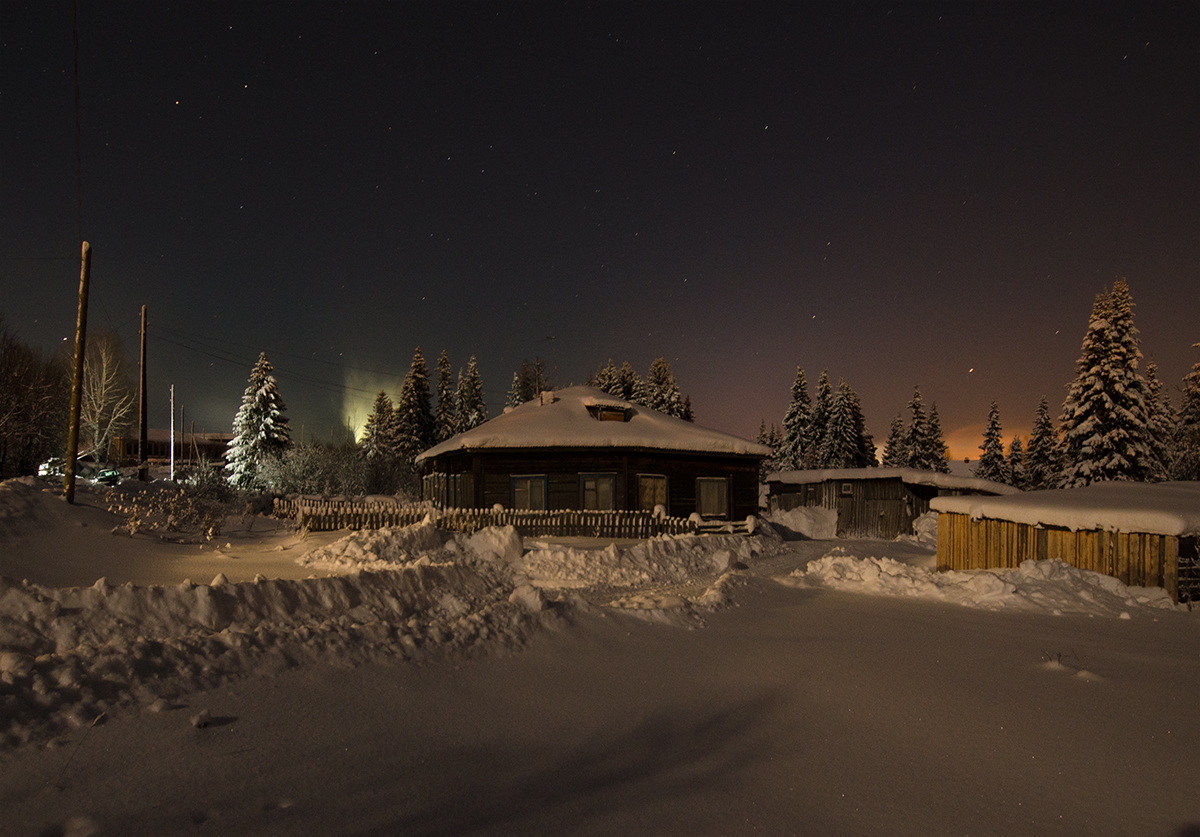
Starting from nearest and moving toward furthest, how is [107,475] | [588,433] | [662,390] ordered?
[588,433] → [107,475] → [662,390]

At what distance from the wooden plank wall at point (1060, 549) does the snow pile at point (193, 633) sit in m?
10.5

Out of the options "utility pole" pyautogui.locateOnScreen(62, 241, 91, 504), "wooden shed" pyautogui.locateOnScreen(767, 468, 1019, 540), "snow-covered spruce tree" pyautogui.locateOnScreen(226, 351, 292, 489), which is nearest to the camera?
"utility pole" pyautogui.locateOnScreen(62, 241, 91, 504)

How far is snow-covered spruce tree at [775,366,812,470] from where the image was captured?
5578 cm

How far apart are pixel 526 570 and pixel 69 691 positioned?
33.8ft

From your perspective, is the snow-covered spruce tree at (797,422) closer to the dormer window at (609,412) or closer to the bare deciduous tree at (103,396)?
the dormer window at (609,412)

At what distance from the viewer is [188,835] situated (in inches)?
129

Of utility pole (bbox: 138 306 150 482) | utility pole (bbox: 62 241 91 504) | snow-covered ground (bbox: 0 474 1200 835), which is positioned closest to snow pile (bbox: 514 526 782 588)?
snow-covered ground (bbox: 0 474 1200 835)

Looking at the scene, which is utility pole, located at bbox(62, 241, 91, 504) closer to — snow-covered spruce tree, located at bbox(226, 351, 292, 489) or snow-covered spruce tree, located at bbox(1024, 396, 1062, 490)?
snow-covered spruce tree, located at bbox(226, 351, 292, 489)

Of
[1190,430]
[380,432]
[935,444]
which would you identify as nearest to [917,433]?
[935,444]

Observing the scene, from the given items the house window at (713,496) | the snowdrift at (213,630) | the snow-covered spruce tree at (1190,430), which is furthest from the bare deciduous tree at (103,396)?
the snow-covered spruce tree at (1190,430)

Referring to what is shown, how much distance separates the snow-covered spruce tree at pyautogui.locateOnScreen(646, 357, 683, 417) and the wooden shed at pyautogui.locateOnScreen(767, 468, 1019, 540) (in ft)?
98.0

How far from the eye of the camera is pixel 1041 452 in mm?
51250

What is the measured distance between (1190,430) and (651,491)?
2979 cm

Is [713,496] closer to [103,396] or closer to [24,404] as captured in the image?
[24,404]
